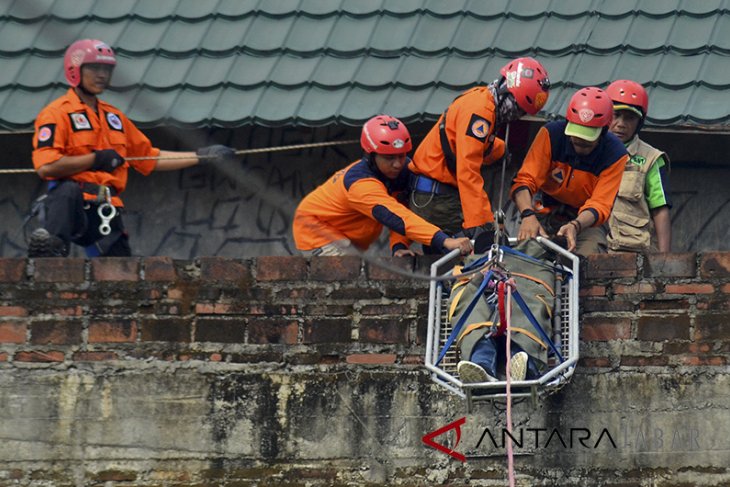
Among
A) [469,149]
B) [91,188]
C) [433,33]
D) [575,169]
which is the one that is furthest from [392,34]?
[91,188]

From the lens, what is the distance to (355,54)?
37.2 ft

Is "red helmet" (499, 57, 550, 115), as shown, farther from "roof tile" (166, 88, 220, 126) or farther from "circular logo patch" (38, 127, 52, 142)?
"circular logo patch" (38, 127, 52, 142)

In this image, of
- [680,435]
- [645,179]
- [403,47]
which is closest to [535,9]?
[403,47]

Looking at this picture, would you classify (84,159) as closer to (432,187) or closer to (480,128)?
(432,187)

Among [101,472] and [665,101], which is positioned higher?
[665,101]

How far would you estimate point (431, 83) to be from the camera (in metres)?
11.0

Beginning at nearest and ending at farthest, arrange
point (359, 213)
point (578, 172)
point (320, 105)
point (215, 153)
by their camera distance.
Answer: point (578, 172) → point (359, 213) → point (215, 153) → point (320, 105)

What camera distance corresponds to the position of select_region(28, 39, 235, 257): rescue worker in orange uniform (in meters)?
9.78

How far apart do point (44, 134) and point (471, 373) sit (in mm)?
Answer: 3212

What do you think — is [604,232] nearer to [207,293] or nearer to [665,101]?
[665,101]

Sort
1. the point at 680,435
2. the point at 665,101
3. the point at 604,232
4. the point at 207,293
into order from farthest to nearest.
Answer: the point at 665,101 < the point at 604,232 < the point at 207,293 < the point at 680,435

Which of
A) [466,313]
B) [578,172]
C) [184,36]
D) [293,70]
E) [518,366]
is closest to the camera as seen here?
[518,366]

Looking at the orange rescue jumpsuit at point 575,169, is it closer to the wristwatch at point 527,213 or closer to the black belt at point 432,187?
the wristwatch at point 527,213

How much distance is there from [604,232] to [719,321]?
1.34 metres
